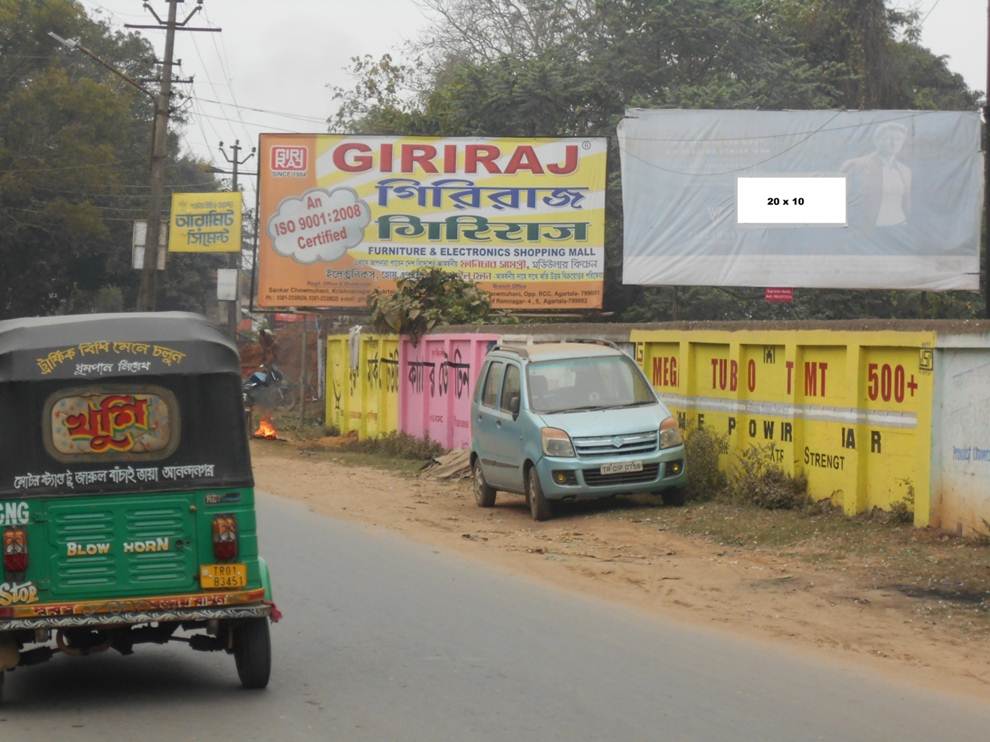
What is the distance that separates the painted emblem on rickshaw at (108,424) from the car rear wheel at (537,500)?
819 centimetres

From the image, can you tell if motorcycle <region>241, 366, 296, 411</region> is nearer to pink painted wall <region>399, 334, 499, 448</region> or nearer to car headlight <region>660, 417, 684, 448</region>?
pink painted wall <region>399, 334, 499, 448</region>

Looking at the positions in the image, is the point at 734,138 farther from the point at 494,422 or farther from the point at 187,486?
the point at 187,486

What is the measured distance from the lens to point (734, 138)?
1139 inches

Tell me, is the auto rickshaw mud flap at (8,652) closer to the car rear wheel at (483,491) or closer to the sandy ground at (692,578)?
the sandy ground at (692,578)

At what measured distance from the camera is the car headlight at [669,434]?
50.8 ft

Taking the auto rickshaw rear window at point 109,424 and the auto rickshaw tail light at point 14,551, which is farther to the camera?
the auto rickshaw rear window at point 109,424

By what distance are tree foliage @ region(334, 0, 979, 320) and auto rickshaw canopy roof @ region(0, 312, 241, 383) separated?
26.4 metres

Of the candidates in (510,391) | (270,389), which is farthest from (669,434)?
(270,389)

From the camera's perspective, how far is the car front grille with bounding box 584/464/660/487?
50.1 feet

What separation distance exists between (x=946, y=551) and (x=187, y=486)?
657cm

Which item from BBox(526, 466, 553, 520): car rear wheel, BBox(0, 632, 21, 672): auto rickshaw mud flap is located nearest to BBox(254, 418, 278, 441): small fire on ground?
BBox(526, 466, 553, 520): car rear wheel

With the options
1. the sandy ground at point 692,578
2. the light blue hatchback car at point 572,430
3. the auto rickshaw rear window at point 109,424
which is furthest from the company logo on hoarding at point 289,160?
the auto rickshaw rear window at point 109,424

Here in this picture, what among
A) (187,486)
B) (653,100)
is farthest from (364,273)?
(187,486)

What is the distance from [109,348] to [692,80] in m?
33.0
